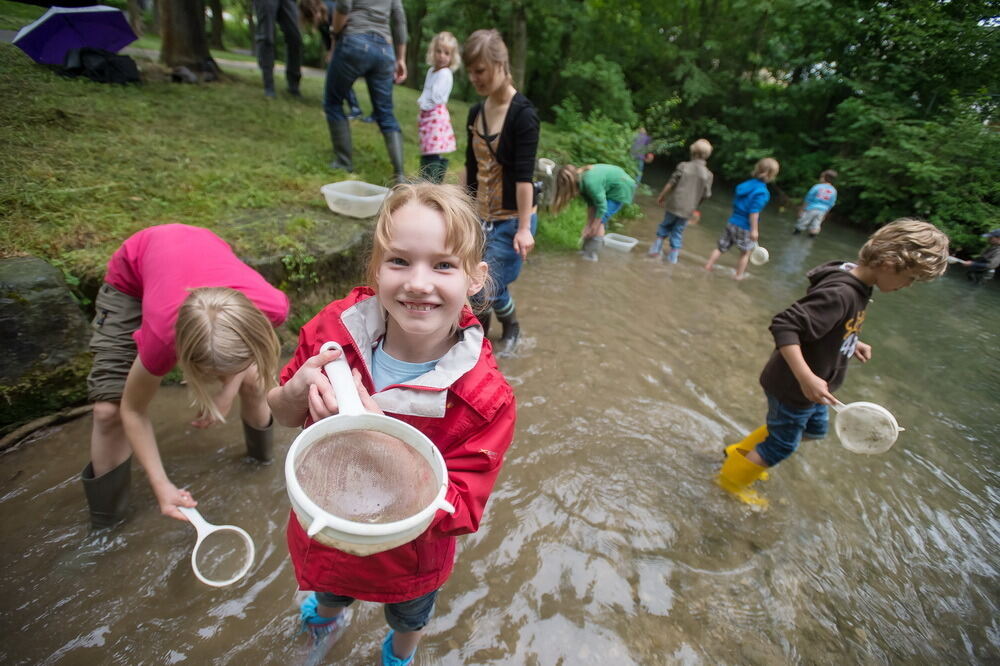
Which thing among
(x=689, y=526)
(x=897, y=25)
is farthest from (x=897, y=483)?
(x=897, y=25)

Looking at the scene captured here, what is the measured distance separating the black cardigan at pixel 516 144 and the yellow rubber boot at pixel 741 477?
1.98 meters

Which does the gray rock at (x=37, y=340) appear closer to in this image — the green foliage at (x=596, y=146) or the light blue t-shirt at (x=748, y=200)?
the light blue t-shirt at (x=748, y=200)

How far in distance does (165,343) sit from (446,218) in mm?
1050

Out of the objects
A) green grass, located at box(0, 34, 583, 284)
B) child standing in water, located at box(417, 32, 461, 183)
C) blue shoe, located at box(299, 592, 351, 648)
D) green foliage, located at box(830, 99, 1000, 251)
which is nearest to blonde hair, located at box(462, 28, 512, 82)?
child standing in water, located at box(417, 32, 461, 183)

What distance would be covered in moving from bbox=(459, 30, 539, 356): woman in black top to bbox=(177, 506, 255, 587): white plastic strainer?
1.65 m

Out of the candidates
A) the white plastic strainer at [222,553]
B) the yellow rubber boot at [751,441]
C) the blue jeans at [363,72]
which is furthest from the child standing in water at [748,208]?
the white plastic strainer at [222,553]

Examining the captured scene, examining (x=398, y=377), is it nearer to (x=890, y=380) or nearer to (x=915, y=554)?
(x=915, y=554)

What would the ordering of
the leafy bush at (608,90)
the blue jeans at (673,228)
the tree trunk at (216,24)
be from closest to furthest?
the blue jeans at (673,228), the leafy bush at (608,90), the tree trunk at (216,24)

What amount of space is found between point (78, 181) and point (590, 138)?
7139 mm

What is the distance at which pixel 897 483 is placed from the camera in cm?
298

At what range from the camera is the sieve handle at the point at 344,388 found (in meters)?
0.99

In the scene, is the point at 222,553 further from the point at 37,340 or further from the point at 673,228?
the point at 673,228

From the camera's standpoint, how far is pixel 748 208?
5746 mm

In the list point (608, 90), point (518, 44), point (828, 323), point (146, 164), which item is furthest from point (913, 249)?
point (608, 90)
